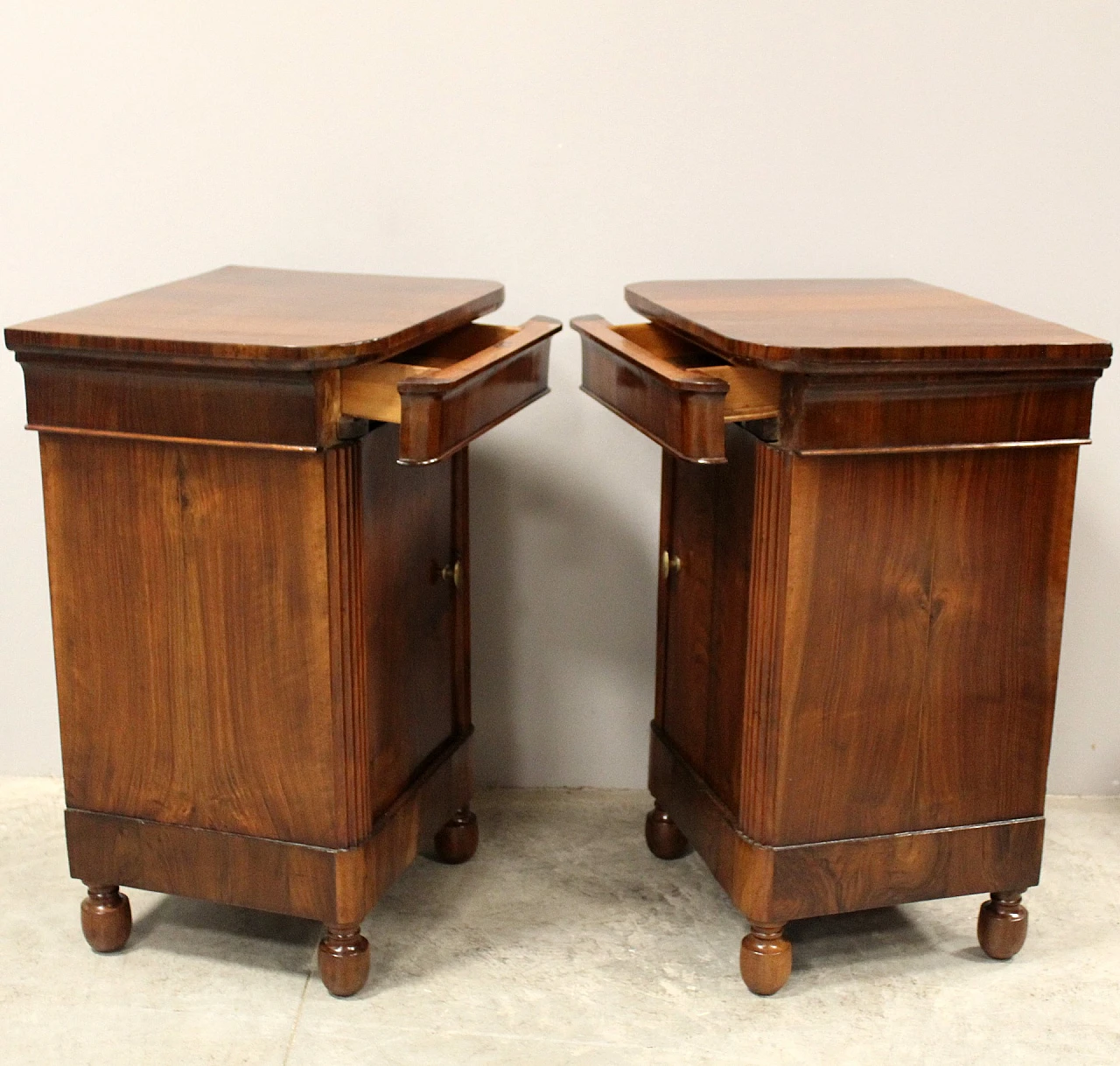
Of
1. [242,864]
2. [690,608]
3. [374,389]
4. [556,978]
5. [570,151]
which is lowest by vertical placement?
[556,978]

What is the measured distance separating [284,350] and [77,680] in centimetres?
54

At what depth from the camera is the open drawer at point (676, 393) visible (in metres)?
1.55

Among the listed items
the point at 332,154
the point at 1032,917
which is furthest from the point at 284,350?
the point at 1032,917

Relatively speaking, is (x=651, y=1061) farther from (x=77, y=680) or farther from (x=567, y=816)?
(x=77, y=680)

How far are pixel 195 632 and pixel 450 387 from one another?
0.45 m

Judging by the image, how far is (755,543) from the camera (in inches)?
67.0

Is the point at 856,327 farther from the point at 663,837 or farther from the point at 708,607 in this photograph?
the point at 663,837

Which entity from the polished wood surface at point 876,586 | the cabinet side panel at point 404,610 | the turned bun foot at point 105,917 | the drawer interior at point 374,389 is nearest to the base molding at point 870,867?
the polished wood surface at point 876,586

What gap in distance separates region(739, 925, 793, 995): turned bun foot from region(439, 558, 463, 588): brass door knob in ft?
2.02

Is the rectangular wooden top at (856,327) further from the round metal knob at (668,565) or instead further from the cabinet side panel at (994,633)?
the round metal knob at (668,565)

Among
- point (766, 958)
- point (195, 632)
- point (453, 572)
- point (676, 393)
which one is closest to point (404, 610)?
point (453, 572)

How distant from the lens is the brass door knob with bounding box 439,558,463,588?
203 cm

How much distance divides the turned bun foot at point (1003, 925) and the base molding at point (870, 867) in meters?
0.05

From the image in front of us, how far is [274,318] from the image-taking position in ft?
5.67
